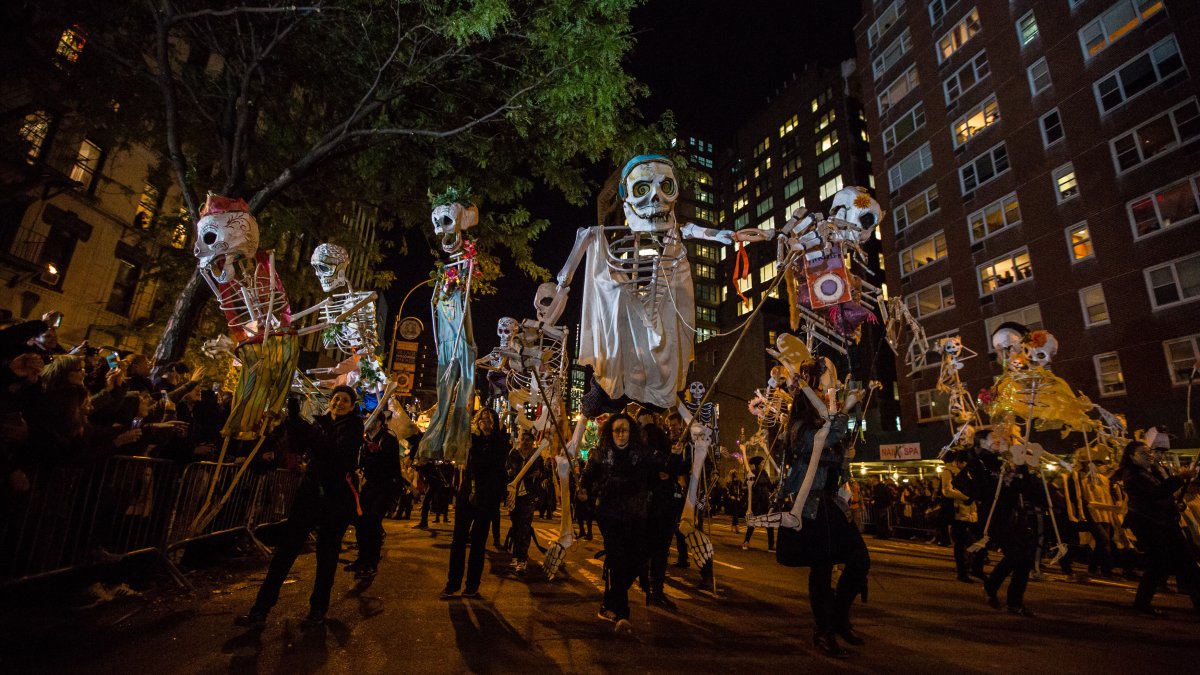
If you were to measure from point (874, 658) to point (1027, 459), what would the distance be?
4.08m

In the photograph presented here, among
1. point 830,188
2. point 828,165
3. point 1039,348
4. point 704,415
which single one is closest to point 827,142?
point 828,165

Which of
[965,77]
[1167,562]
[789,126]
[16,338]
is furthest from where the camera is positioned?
[789,126]

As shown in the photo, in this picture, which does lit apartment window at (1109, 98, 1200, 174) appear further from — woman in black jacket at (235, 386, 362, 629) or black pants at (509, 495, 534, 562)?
woman in black jacket at (235, 386, 362, 629)

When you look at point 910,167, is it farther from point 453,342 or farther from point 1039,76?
point 453,342

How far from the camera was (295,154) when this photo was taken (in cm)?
1188

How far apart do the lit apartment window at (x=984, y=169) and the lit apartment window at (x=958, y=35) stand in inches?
256

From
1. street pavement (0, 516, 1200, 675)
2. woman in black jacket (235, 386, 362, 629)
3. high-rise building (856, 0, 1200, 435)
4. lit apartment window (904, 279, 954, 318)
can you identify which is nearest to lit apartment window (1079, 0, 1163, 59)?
high-rise building (856, 0, 1200, 435)

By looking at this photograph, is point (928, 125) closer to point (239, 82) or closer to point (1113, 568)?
point (1113, 568)

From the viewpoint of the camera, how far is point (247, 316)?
20.1ft

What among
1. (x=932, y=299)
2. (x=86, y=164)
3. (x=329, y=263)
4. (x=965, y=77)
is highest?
(x=965, y=77)

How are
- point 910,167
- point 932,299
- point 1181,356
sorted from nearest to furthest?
point 1181,356 < point 932,299 < point 910,167

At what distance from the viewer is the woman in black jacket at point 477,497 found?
5613mm

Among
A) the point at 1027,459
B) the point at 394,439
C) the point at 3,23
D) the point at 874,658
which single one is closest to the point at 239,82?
the point at 3,23

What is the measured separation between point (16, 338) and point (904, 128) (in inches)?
1469
